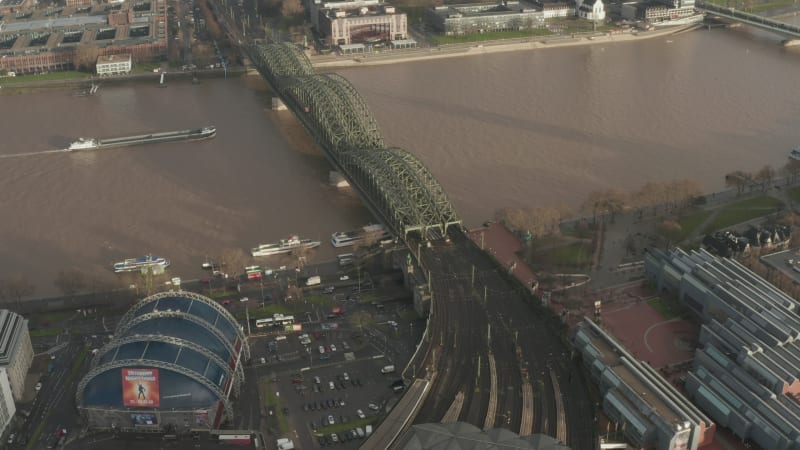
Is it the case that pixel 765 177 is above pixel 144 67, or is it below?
below

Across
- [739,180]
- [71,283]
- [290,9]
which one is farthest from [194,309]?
[290,9]

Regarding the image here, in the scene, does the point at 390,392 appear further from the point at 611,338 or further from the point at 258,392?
the point at 611,338

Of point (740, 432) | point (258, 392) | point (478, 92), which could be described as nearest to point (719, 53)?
point (478, 92)

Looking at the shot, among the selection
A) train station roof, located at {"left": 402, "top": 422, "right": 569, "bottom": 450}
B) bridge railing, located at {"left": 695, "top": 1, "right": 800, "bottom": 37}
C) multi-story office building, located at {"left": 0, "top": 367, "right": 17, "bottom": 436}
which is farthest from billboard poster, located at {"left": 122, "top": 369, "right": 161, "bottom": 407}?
bridge railing, located at {"left": 695, "top": 1, "right": 800, "bottom": 37}

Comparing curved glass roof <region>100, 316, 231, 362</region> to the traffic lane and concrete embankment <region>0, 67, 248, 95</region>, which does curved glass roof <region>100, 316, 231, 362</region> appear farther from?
concrete embankment <region>0, 67, 248, 95</region>

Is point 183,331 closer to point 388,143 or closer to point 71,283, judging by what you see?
point 71,283

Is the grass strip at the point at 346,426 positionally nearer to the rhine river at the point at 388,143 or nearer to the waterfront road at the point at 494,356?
the waterfront road at the point at 494,356

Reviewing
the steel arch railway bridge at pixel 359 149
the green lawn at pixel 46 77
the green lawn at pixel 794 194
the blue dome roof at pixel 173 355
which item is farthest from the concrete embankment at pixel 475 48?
the blue dome roof at pixel 173 355
